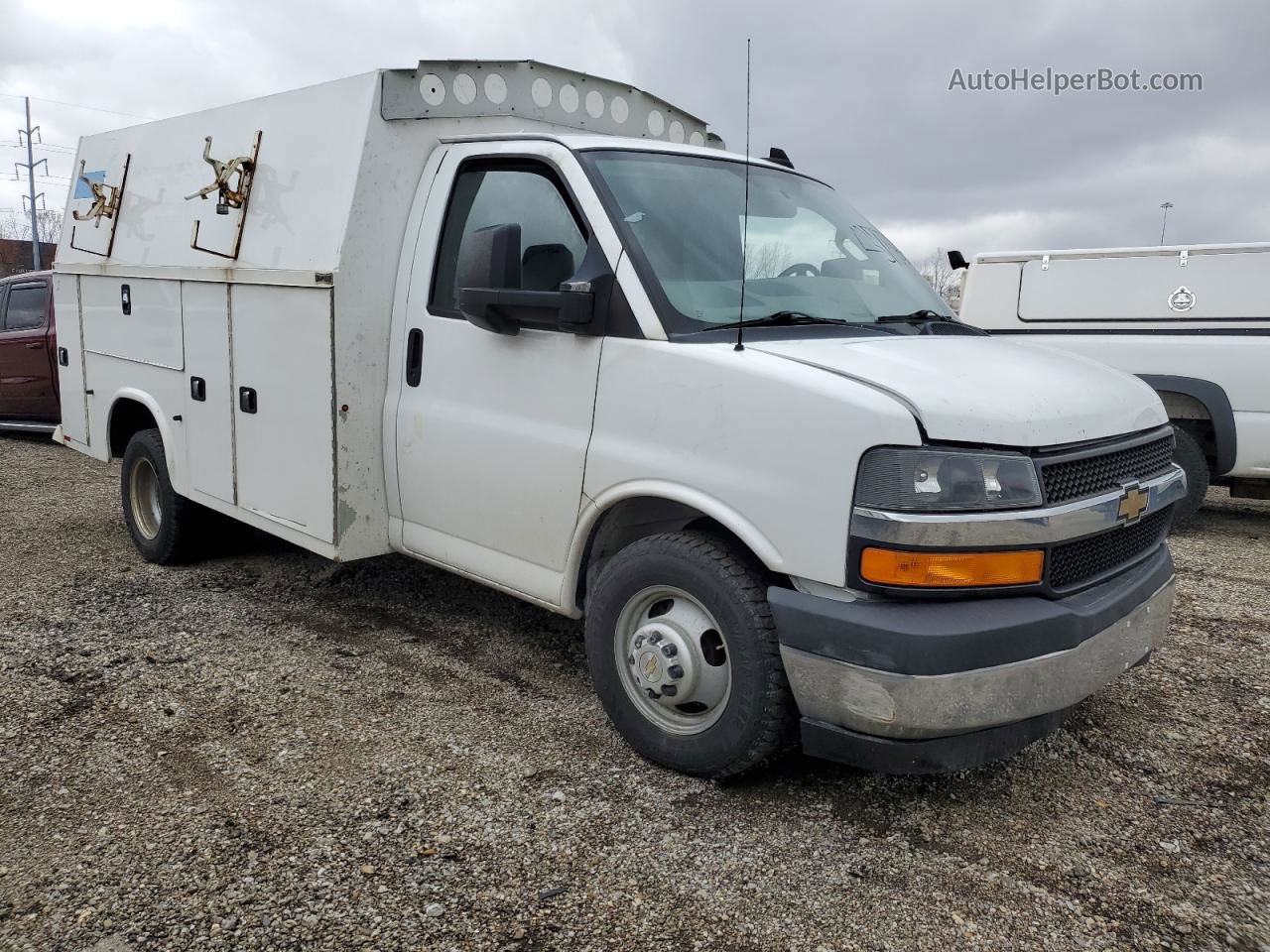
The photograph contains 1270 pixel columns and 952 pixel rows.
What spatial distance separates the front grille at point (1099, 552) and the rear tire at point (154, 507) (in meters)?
4.65

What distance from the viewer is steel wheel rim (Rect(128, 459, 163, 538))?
601cm

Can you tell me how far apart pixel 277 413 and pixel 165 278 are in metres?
1.40

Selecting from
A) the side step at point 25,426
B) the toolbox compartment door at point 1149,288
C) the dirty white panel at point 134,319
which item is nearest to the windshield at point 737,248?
the dirty white panel at point 134,319

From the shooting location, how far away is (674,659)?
320 cm

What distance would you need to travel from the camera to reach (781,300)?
139 inches

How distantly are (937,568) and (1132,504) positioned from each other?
857mm

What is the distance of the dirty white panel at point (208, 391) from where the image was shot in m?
4.96

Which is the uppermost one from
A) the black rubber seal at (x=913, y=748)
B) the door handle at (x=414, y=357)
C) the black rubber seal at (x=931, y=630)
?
the door handle at (x=414, y=357)

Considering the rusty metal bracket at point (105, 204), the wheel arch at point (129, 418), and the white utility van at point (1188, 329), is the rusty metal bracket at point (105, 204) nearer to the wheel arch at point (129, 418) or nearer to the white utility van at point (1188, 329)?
the wheel arch at point (129, 418)

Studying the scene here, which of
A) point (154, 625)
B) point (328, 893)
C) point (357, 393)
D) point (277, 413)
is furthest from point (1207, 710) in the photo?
point (154, 625)

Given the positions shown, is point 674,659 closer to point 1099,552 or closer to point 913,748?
point 913,748

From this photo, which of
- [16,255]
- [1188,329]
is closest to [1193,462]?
[1188,329]

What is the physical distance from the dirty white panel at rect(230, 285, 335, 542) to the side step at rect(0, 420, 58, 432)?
23.7 feet

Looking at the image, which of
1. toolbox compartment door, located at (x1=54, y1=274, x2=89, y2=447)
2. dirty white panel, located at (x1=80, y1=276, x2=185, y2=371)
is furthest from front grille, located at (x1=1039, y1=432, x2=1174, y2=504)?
toolbox compartment door, located at (x1=54, y1=274, x2=89, y2=447)
